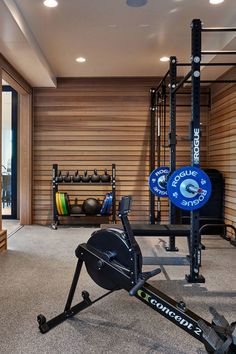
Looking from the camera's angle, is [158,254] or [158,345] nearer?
[158,345]

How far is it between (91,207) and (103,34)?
10.7 feet

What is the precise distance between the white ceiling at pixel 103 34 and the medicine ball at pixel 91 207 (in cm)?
257

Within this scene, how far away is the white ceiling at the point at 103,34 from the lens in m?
4.02

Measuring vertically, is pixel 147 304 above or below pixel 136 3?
below

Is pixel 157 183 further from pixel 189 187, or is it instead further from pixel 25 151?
pixel 25 151

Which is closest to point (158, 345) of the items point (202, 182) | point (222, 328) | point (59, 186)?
point (222, 328)

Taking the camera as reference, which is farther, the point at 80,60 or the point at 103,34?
the point at 80,60

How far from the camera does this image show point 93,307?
9.49 feet

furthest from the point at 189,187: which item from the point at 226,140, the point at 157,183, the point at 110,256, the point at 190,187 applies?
the point at 226,140

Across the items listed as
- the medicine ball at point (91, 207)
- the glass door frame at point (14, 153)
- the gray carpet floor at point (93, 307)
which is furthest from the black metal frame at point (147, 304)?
the glass door frame at point (14, 153)

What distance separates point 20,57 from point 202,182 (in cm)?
353

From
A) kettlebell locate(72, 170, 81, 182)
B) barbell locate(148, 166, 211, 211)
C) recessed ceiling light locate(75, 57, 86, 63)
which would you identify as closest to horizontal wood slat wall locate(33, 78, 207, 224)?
kettlebell locate(72, 170, 81, 182)

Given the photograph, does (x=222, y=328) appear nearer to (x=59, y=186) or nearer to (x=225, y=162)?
(x=225, y=162)

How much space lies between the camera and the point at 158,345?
7.50ft
